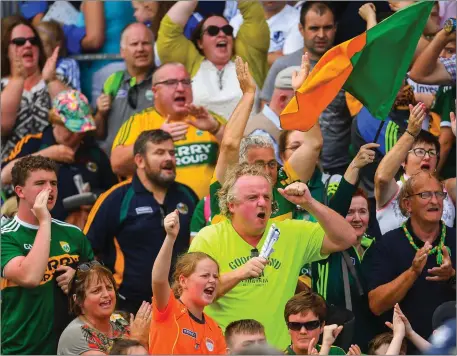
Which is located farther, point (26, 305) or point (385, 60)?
point (385, 60)

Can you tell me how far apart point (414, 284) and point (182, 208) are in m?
2.15

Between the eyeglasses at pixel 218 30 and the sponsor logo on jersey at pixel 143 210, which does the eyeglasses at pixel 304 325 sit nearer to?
the sponsor logo on jersey at pixel 143 210

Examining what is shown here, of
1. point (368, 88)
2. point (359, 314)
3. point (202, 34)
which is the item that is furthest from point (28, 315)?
point (202, 34)

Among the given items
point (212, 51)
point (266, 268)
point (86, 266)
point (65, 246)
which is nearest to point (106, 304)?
point (86, 266)

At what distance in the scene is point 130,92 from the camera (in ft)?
44.3

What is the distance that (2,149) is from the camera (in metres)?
13.7

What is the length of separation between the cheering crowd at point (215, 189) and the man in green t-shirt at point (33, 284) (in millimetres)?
14

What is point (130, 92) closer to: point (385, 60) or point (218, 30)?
point (218, 30)

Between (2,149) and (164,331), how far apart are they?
16.1ft

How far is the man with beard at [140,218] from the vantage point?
38.3 ft

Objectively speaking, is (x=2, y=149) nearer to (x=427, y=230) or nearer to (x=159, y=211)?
(x=159, y=211)

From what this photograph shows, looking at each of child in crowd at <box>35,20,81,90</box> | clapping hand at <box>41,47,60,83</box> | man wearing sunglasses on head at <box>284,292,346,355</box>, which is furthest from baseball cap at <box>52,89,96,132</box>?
man wearing sunglasses on head at <box>284,292,346,355</box>

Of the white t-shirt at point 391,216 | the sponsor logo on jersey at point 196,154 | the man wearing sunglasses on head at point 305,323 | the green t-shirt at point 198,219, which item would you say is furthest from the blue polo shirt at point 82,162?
the man wearing sunglasses on head at point 305,323

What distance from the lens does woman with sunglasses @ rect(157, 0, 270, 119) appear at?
526 inches
